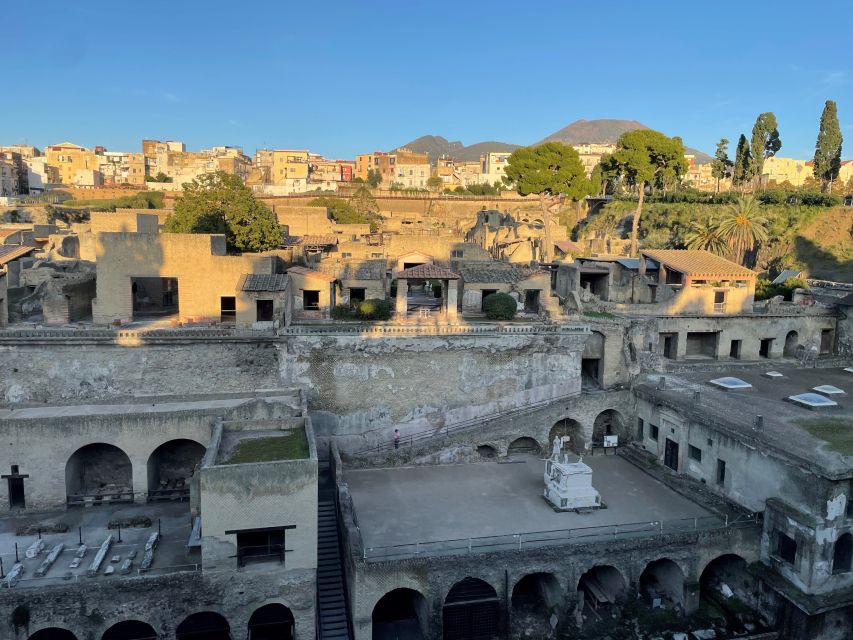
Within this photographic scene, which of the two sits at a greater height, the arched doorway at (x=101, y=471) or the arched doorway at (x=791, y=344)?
the arched doorway at (x=791, y=344)

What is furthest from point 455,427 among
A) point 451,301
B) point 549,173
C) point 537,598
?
point 549,173

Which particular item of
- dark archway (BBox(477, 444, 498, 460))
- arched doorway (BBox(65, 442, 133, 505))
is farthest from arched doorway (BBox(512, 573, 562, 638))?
arched doorway (BBox(65, 442, 133, 505))

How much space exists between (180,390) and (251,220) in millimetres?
16437

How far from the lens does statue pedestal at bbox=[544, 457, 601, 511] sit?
76.6 ft

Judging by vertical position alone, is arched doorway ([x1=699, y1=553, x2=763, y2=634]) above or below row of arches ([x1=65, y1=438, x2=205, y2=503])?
below

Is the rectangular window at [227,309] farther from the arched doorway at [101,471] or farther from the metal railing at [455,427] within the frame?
the metal railing at [455,427]

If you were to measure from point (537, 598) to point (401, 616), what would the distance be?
492 cm

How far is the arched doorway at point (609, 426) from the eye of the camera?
30034mm

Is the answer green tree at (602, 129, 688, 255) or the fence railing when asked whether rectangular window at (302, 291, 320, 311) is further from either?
green tree at (602, 129, 688, 255)

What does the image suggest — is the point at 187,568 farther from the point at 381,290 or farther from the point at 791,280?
the point at 791,280

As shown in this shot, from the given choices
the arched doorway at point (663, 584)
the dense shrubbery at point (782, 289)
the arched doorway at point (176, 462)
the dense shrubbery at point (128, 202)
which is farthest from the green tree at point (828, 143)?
the dense shrubbery at point (128, 202)

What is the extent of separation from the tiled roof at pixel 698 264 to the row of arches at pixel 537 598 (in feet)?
61.1

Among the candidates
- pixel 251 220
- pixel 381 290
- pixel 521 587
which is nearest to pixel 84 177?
pixel 251 220

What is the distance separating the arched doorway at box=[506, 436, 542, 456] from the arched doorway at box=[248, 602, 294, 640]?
41.5 ft
